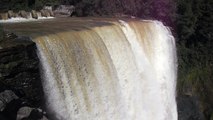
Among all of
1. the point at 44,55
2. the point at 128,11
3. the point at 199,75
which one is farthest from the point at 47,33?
the point at 199,75

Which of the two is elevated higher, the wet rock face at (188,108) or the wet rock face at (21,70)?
the wet rock face at (21,70)

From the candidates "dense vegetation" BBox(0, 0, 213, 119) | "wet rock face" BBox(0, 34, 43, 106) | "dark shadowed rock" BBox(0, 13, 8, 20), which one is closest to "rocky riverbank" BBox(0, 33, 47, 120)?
"wet rock face" BBox(0, 34, 43, 106)

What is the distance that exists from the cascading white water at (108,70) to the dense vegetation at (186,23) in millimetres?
2297

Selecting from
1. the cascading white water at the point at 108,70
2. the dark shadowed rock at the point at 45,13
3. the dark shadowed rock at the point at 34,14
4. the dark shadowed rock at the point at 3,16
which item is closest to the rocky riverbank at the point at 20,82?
the cascading white water at the point at 108,70

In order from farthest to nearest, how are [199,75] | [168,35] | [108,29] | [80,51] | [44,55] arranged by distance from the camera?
[199,75] → [168,35] → [108,29] → [80,51] → [44,55]

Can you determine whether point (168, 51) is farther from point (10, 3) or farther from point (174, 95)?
point (10, 3)

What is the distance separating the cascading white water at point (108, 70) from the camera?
1235cm

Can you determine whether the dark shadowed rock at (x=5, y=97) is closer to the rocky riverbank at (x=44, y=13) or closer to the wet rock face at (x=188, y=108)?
the rocky riverbank at (x=44, y=13)

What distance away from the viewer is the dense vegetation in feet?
69.6

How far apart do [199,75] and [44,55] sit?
37.7ft

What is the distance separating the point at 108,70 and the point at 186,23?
937 cm

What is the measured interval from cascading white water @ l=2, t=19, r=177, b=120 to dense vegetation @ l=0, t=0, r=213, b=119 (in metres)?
2.30

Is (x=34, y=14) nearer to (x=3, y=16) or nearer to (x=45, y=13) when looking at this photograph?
(x=45, y=13)

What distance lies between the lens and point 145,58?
56.6 ft
